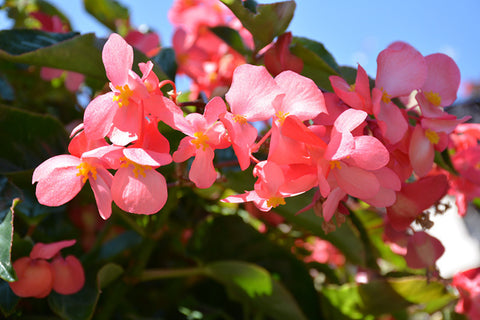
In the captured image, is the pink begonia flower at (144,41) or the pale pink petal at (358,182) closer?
the pale pink petal at (358,182)

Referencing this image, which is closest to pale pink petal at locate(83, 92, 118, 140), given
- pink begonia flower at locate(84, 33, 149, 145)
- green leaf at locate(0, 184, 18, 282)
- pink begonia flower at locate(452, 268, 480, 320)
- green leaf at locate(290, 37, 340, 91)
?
pink begonia flower at locate(84, 33, 149, 145)

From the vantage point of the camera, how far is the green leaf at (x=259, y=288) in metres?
0.54

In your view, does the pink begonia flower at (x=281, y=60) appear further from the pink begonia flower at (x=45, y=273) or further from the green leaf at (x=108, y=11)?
the green leaf at (x=108, y=11)

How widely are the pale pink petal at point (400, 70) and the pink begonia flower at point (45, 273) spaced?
1.08 feet

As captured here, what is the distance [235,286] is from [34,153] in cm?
31

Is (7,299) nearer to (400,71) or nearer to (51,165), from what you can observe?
(51,165)

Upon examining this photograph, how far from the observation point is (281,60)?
41 cm

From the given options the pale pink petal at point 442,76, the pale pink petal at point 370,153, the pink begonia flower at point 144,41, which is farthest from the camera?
the pink begonia flower at point 144,41

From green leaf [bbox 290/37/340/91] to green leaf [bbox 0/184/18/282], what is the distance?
1.01 feet

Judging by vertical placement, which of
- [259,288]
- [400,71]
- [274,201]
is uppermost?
[400,71]

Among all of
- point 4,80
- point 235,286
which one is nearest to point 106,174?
point 235,286

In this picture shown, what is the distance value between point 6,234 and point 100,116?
121mm

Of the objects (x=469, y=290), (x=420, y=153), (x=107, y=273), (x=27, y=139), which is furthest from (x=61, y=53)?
(x=469, y=290)

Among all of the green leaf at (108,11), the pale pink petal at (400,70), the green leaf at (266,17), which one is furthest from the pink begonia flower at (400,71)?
the green leaf at (108,11)
